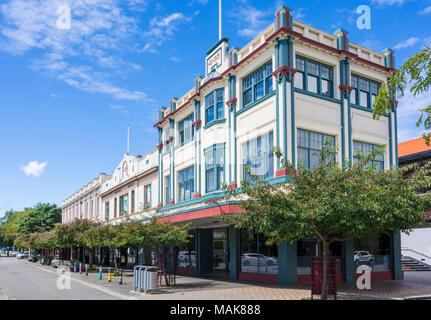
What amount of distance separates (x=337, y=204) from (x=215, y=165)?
42.4ft

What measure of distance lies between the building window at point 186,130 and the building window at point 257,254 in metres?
8.88

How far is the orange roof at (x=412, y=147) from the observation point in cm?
3486

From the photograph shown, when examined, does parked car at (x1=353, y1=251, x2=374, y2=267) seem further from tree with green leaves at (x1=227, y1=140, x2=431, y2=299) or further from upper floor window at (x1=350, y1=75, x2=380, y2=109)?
tree with green leaves at (x1=227, y1=140, x2=431, y2=299)

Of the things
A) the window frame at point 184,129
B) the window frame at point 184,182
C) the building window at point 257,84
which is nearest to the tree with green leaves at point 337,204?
the building window at point 257,84

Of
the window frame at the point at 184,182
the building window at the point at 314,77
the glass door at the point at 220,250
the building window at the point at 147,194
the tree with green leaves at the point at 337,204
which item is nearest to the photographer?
the tree with green leaves at the point at 337,204

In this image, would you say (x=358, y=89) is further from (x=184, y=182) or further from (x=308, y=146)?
(x=184, y=182)

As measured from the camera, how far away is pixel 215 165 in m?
25.0

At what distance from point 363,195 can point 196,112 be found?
17.1m

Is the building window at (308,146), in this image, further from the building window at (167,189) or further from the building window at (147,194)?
the building window at (147,194)

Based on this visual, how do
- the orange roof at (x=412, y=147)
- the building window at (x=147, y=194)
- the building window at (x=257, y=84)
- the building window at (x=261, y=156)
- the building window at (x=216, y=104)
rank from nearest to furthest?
the building window at (x=261, y=156) → the building window at (x=257, y=84) → the building window at (x=216, y=104) → the orange roof at (x=412, y=147) → the building window at (x=147, y=194)

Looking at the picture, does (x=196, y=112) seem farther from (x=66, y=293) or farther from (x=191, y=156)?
(x=66, y=293)

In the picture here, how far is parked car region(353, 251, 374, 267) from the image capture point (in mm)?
22123

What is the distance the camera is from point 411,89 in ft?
34.9

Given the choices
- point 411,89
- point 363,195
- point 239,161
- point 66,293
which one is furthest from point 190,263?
point 411,89
